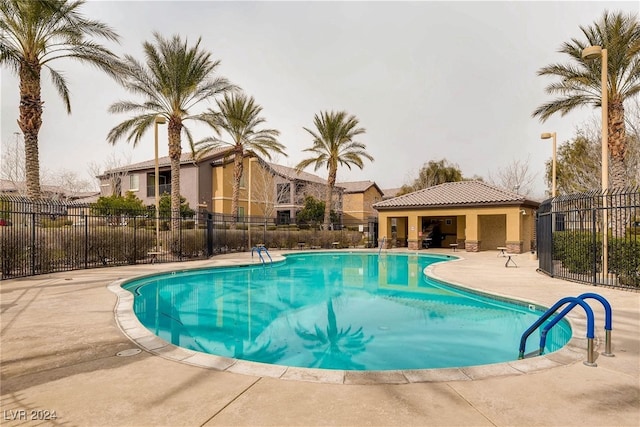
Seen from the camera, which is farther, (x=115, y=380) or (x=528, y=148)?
(x=528, y=148)

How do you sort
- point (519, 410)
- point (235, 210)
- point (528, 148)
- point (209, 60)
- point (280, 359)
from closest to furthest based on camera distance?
1. point (519, 410)
2. point (280, 359)
3. point (209, 60)
4. point (235, 210)
5. point (528, 148)

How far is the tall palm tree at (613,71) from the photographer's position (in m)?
15.4

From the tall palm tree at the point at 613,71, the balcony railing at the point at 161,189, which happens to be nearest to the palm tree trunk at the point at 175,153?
the balcony railing at the point at 161,189

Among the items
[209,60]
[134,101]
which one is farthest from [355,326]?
[134,101]

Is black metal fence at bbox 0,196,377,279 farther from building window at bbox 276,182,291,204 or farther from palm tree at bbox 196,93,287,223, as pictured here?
building window at bbox 276,182,291,204

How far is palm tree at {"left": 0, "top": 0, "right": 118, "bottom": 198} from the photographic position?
13.4m

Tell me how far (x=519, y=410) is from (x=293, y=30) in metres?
17.5

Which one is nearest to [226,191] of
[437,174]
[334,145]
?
[334,145]

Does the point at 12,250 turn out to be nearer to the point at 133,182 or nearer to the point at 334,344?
the point at 334,344

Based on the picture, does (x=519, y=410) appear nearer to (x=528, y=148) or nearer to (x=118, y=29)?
(x=118, y=29)

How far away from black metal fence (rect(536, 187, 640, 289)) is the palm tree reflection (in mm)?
7920

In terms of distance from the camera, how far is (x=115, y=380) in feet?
13.3

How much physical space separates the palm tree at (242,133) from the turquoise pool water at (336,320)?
15176 mm

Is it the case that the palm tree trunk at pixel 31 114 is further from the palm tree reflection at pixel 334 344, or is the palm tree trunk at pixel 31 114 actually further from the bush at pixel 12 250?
the palm tree reflection at pixel 334 344
